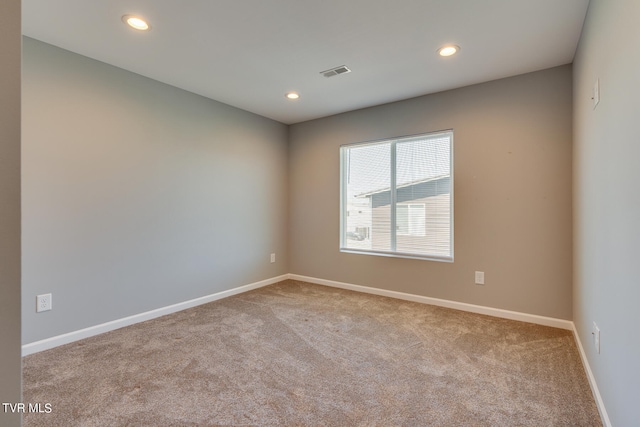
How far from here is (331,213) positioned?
4.30m

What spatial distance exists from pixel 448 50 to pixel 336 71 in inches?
39.2

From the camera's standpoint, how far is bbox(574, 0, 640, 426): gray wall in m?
1.21

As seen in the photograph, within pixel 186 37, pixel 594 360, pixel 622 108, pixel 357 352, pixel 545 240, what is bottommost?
pixel 357 352

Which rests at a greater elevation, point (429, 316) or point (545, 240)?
point (545, 240)

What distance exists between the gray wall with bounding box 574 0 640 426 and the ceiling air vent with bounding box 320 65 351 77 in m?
1.75

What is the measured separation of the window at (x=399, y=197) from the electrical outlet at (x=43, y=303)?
3104 millimetres

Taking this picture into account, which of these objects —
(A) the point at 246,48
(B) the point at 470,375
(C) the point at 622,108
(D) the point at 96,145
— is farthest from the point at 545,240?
(D) the point at 96,145

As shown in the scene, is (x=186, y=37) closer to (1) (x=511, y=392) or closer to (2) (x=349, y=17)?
(2) (x=349, y=17)

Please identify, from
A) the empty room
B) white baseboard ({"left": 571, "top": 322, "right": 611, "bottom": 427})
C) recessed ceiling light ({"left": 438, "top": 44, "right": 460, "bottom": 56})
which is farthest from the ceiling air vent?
white baseboard ({"left": 571, "top": 322, "right": 611, "bottom": 427})

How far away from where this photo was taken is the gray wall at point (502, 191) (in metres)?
2.78

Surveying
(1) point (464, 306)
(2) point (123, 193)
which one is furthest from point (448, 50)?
(2) point (123, 193)

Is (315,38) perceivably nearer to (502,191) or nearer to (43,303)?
(502,191)

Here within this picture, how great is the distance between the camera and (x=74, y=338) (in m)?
2.52

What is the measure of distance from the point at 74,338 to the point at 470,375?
3134mm
